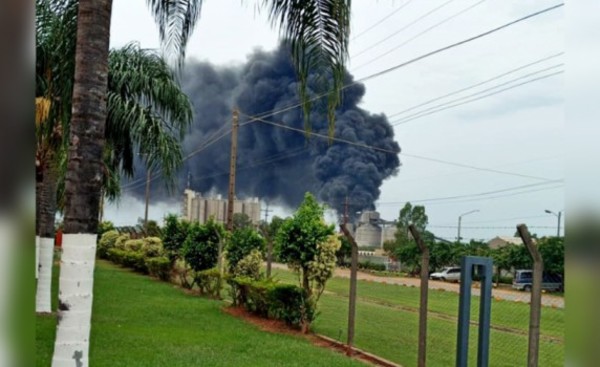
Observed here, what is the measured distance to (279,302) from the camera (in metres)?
9.98

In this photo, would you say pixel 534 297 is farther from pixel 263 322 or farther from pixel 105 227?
pixel 105 227

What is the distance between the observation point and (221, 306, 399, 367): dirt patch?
24.5 feet

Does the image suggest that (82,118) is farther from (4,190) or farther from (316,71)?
(4,190)

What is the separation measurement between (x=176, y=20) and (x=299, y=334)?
5383 millimetres

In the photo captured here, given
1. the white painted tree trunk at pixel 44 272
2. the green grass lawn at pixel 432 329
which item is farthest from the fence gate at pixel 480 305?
the white painted tree trunk at pixel 44 272

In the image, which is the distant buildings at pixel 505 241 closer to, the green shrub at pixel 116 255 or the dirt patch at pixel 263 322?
the dirt patch at pixel 263 322

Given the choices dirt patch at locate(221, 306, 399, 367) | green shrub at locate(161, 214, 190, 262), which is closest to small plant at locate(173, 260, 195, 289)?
green shrub at locate(161, 214, 190, 262)

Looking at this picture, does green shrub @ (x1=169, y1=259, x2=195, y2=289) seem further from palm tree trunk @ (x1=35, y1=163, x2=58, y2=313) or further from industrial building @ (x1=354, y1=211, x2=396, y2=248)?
industrial building @ (x1=354, y1=211, x2=396, y2=248)

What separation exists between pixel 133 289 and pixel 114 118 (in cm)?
702

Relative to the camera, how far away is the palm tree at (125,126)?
860 cm

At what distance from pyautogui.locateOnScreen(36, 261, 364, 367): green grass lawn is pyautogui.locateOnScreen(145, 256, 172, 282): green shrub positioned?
20.6 feet

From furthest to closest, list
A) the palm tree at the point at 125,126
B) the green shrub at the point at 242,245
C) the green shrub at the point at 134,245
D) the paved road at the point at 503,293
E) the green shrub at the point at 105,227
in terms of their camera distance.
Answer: the green shrub at the point at 105,227 < the green shrub at the point at 134,245 < the green shrub at the point at 242,245 < the palm tree at the point at 125,126 < the paved road at the point at 503,293

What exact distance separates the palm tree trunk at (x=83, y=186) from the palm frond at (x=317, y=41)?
6.29ft

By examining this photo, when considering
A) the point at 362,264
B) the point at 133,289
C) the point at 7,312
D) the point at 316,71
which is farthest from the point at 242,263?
the point at 362,264
